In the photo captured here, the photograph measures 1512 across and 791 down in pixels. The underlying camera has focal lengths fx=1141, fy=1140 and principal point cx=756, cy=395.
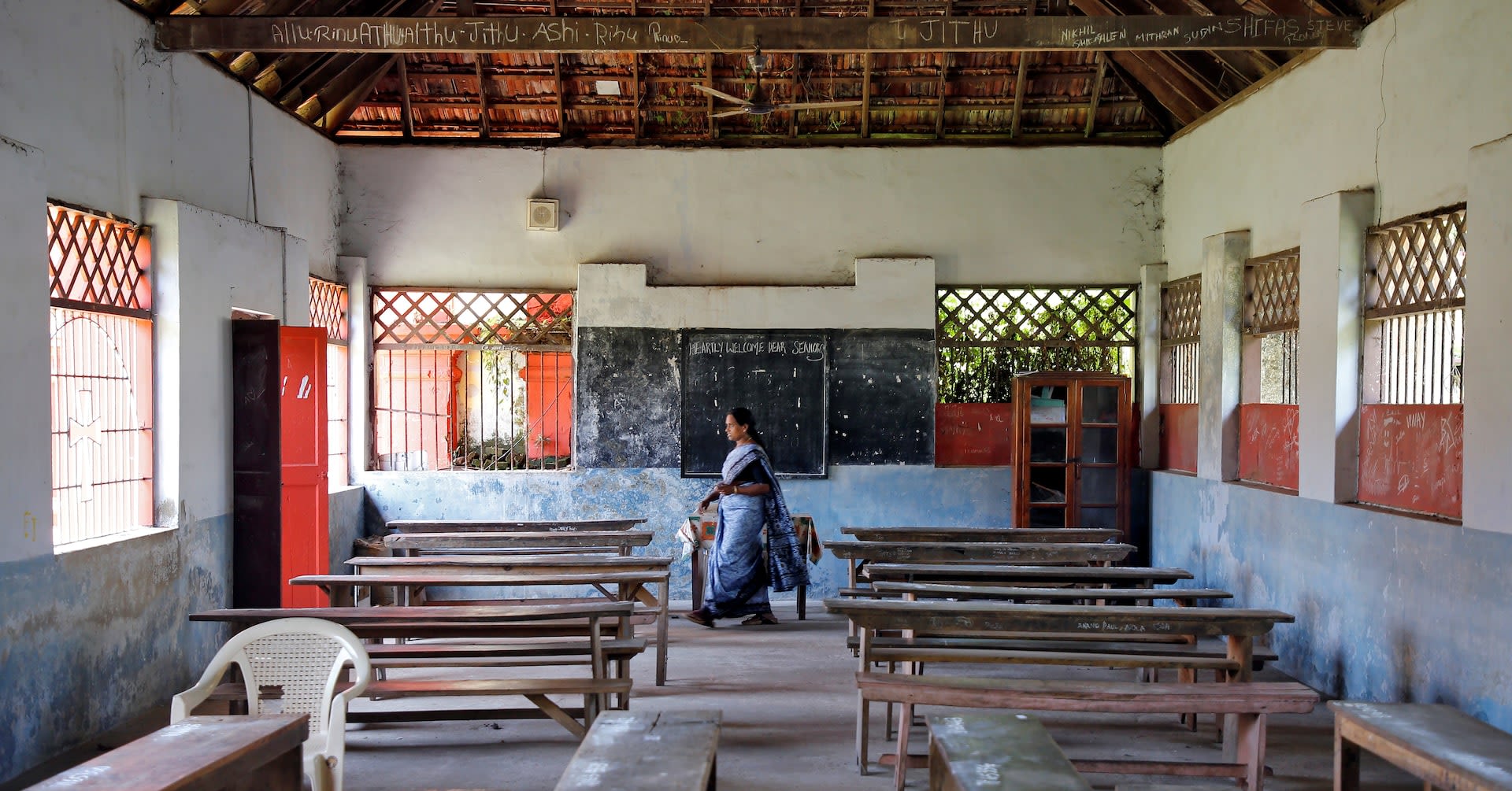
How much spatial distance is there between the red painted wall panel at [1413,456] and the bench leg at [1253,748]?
1.63m

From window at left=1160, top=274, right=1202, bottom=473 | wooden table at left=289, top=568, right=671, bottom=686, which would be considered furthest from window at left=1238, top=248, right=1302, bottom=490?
wooden table at left=289, top=568, right=671, bottom=686

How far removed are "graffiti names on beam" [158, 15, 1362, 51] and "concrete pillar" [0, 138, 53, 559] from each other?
1.42 metres

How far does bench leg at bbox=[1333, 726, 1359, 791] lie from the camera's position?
12.8 ft

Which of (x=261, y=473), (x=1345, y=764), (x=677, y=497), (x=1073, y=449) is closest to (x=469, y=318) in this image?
(x=677, y=497)

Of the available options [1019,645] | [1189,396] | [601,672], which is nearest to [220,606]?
[601,672]

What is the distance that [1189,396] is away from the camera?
860 cm

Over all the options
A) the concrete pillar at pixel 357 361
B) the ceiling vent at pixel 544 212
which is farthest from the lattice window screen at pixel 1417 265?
the concrete pillar at pixel 357 361

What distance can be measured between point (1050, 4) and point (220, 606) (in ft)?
23.6

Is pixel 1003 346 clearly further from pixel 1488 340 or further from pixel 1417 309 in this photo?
pixel 1488 340

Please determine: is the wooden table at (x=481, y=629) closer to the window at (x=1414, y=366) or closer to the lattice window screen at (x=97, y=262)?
the lattice window screen at (x=97, y=262)

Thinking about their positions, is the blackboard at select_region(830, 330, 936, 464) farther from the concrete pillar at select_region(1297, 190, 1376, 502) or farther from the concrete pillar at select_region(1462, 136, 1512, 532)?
the concrete pillar at select_region(1462, 136, 1512, 532)

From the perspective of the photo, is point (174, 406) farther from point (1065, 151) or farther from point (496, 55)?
point (1065, 151)

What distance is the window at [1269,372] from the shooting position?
691cm

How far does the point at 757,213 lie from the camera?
30.8 ft
